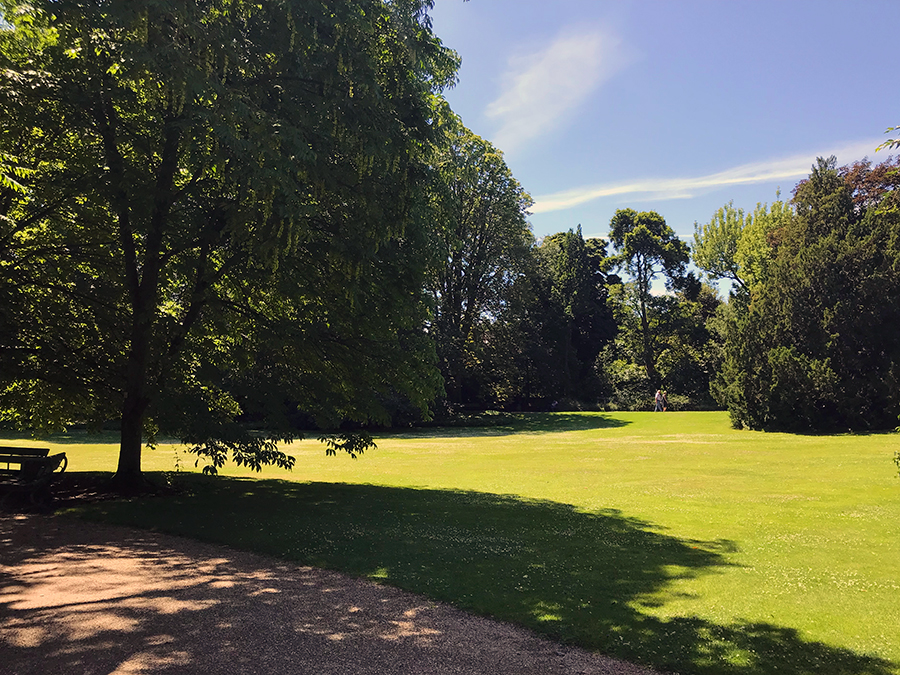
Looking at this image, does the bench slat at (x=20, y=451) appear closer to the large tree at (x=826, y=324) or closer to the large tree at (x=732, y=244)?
the large tree at (x=826, y=324)

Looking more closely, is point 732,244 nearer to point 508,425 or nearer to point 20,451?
point 508,425

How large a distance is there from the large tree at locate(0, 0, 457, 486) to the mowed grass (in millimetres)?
2324

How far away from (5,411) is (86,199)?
584cm

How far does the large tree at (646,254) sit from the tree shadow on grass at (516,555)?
5003 centimetres

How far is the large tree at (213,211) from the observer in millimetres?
7906

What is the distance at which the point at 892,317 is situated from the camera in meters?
27.9

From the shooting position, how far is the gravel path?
16.4ft

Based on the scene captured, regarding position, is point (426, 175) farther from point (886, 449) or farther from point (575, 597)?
point (886, 449)

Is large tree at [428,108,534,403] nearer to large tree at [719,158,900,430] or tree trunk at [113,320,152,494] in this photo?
large tree at [719,158,900,430]

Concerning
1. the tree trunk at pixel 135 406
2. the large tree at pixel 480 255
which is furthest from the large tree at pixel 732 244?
the tree trunk at pixel 135 406

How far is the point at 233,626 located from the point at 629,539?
6155mm

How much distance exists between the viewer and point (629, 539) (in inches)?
372

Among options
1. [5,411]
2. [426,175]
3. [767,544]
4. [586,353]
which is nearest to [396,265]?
[426,175]

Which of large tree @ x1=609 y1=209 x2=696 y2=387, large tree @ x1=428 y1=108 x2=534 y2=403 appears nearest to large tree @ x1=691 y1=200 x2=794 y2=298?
large tree @ x1=609 y1=209 x2=696 y2=387
